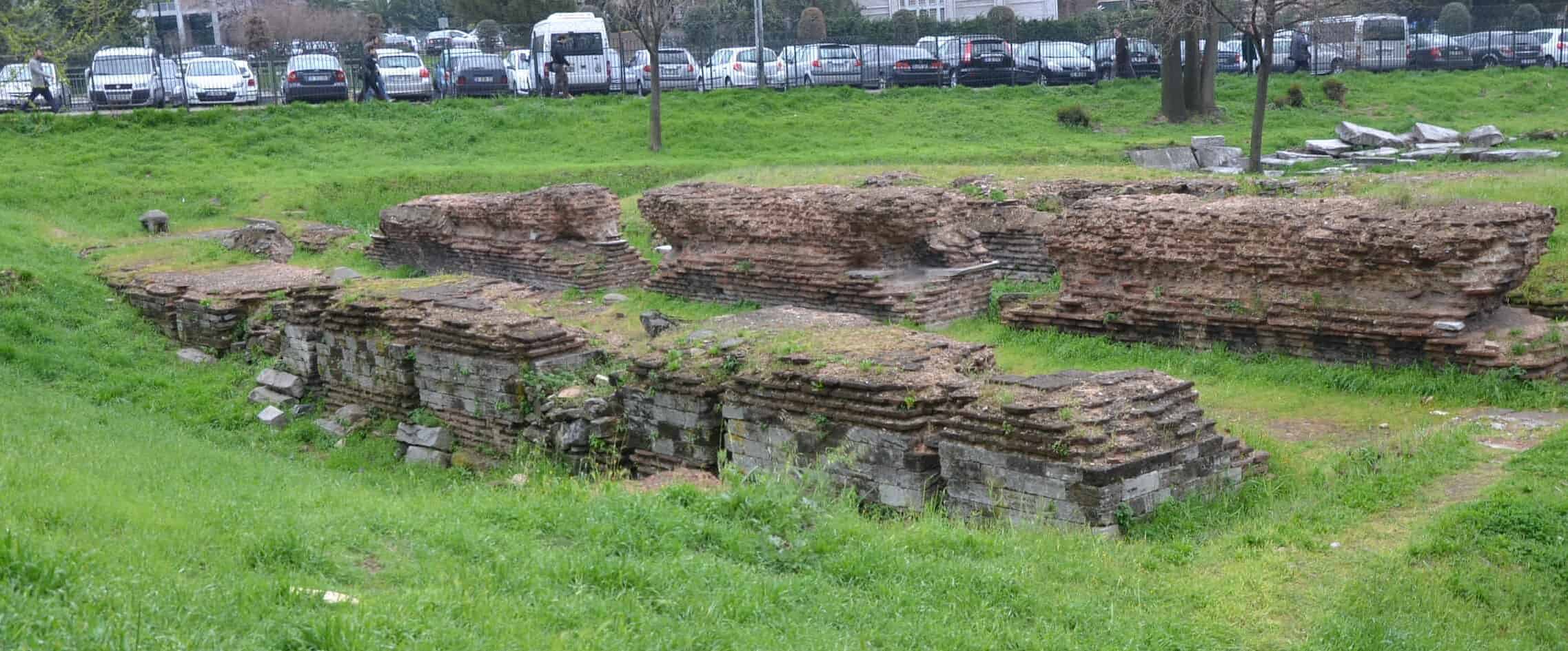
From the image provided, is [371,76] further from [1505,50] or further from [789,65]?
[1505,50]

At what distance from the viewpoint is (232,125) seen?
23891 millimetres

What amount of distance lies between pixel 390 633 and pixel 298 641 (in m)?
0.28

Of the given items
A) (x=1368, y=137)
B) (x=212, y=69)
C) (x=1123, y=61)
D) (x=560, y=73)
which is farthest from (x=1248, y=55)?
(x=212, y=69)

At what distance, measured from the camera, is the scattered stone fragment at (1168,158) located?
65.7 feet

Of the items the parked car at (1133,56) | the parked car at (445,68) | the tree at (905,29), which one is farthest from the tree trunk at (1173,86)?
the parked car at (445,68)

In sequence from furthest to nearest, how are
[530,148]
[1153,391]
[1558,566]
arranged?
[530,148] → [1153,391] → [1558,566]

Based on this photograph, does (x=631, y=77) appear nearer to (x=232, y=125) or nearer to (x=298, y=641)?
(x=232, y=125)

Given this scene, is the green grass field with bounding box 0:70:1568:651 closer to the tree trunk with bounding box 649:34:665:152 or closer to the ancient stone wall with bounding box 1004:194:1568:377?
the ancient stone wall with bounding box 1004:194:1568:377

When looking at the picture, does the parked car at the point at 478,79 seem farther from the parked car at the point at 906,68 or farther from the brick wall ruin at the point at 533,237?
the brick wall ruin at the point at 533,237

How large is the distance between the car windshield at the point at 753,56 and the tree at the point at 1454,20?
1522 cm

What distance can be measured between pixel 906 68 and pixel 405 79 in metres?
10.3

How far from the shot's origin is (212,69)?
2723 centimetres

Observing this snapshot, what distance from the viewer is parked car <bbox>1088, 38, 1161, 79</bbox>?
1172 inches

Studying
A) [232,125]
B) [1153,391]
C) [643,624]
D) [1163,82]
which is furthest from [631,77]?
[643,624]
